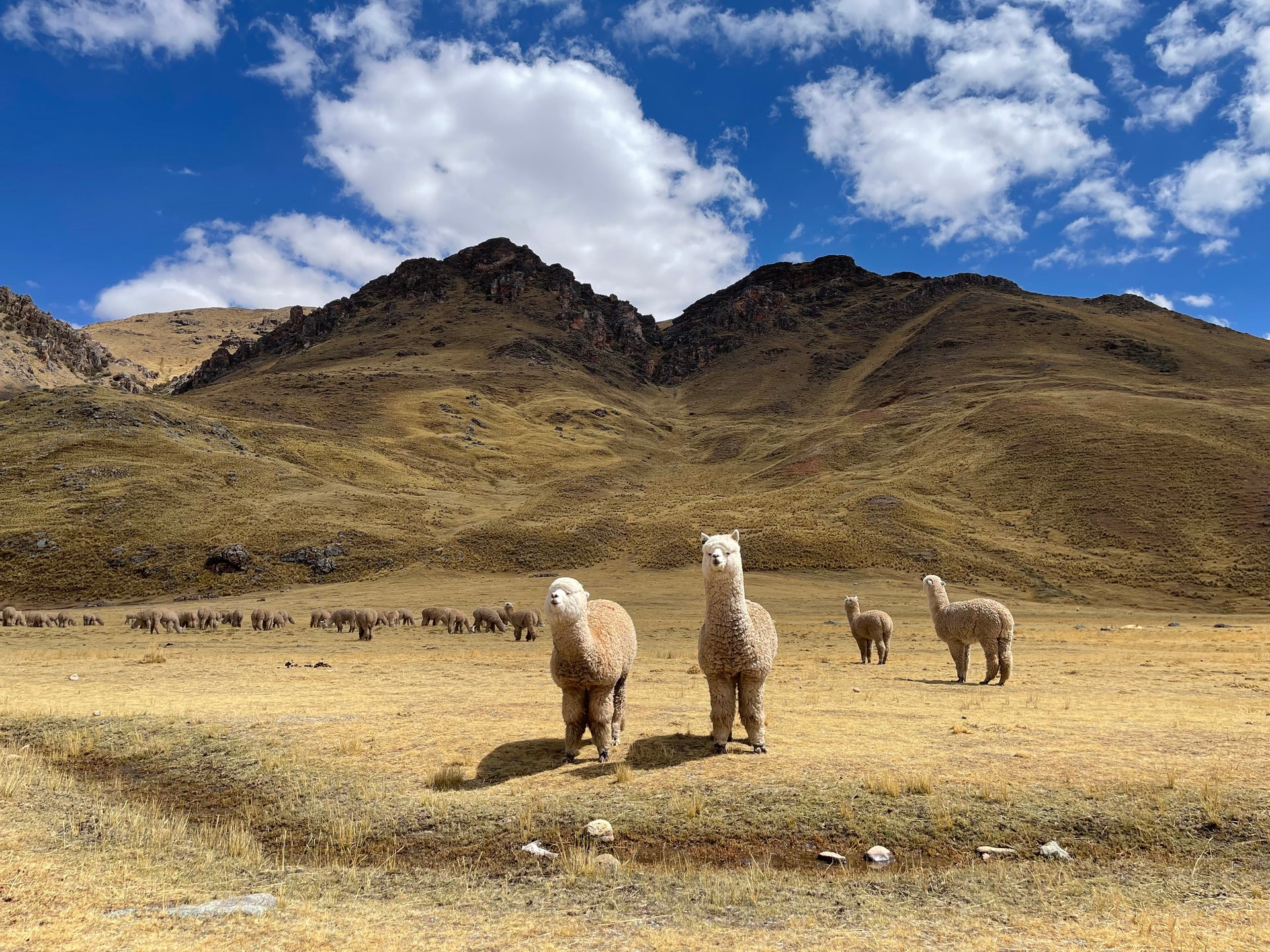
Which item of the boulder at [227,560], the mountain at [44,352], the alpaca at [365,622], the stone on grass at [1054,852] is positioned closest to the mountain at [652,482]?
the boulder at [227,560]

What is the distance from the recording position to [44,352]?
15050 centimetres

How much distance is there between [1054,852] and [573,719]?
247 inches

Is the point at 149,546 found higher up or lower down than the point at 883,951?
higher up

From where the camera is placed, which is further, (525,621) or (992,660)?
(525,621)

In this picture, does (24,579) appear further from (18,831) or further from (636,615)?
(18,831)

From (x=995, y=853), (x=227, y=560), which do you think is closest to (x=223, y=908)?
(x=995, y=853)

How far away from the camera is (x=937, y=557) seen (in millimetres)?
56781

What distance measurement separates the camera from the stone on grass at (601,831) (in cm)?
795

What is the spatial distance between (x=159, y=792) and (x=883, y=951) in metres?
10.0

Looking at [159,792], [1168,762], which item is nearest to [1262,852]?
[1168,762]

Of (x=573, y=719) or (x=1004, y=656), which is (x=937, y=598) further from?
(x=573, y=719)

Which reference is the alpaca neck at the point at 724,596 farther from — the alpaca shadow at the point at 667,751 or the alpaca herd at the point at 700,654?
the alpaca shadow at the point at 667,751

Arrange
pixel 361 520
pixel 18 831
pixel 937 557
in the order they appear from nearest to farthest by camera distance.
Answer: pixel 18 831, pixel 937 557, pixel 361 520

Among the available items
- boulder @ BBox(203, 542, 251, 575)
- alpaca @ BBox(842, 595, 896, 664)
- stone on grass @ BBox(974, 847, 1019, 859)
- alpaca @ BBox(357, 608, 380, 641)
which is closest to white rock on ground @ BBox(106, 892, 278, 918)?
stone on grass @ BBox(974, 847, 1019, 859)
